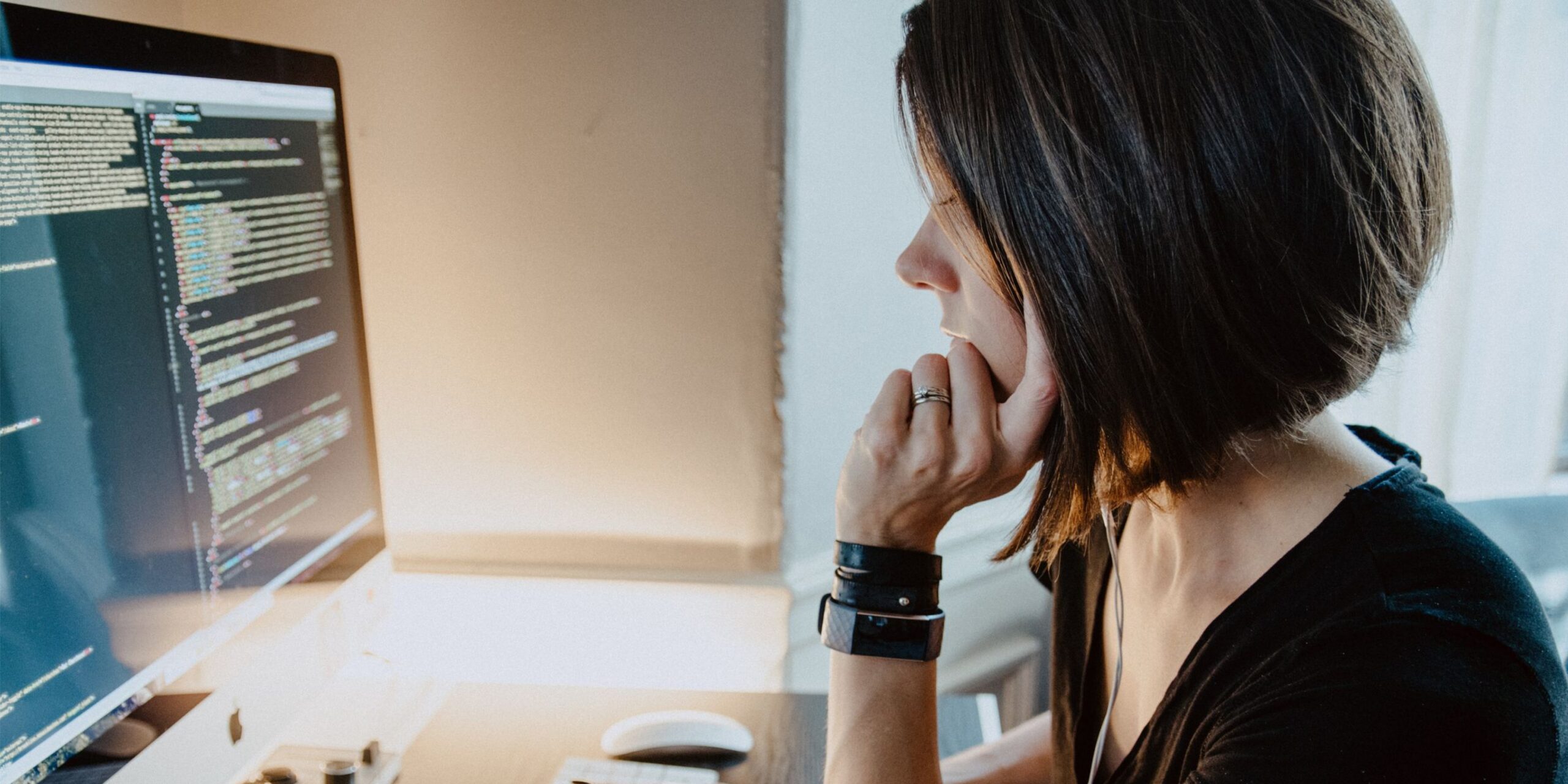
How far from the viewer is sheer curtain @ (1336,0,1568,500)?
1504 millimetres

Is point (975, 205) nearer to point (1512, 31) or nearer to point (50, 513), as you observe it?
point (50, 513)

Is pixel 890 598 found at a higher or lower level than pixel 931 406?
lower

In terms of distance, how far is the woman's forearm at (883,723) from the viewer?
2.72 ft

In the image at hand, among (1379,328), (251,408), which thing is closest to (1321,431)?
(1379,328)

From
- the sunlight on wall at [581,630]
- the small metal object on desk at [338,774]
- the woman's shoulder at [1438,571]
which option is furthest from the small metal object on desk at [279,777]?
the woman's shoulder at [1438,571]

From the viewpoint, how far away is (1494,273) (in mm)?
1600

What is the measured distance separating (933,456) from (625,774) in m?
0.37

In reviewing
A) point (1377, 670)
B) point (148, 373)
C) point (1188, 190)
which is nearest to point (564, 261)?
point (148, 373)

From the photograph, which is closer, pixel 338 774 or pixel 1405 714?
pixel 1405 714

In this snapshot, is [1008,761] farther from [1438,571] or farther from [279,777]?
[279,777]

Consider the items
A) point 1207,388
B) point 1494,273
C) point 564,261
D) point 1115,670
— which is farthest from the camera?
point 1494,273

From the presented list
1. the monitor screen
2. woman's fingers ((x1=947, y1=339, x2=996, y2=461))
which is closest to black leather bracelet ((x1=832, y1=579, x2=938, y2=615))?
woman's fingers ((x1=947, y1=339, x2=996, y2=461))

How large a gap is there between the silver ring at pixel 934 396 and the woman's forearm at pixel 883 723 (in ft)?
0.69

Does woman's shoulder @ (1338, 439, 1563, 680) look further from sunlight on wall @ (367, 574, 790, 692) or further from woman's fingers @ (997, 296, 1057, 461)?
sunlight on wall @ (367, 574, 790, 692)
